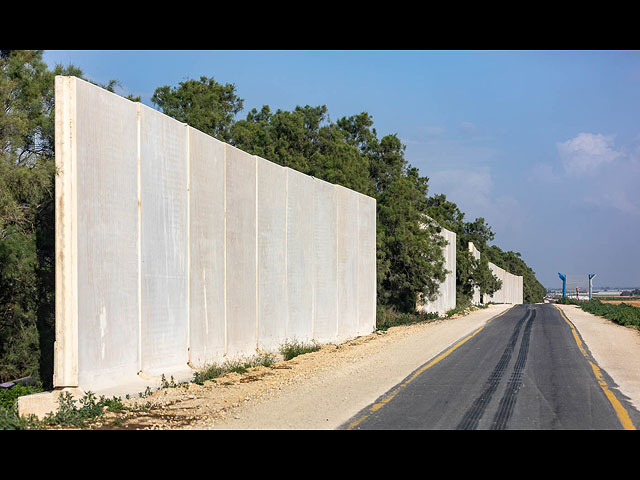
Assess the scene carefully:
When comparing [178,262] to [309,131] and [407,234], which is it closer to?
[407,234]

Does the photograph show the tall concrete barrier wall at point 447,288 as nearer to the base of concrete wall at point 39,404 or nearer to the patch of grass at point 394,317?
the patch of grass at point 394,317

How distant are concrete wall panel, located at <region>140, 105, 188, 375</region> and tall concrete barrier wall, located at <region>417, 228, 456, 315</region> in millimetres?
29942

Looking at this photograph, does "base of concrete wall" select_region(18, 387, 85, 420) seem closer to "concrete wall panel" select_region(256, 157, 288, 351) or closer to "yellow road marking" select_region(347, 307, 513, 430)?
"yellow road marking" select_region(347, 307, 513, 430)

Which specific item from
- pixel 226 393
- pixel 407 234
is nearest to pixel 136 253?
pixel 226 393

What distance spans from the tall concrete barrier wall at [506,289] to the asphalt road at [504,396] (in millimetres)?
72407

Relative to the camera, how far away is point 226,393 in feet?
44.3

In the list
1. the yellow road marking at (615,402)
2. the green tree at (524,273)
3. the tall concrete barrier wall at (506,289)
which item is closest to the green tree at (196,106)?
the yellow road marking at (615,402)

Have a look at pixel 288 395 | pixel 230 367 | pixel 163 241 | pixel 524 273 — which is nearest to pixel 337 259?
pixel 230 367

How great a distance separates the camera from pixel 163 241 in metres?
14.6

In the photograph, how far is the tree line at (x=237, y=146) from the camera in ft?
51.3

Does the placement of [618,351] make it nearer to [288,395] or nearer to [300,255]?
[300,255]
